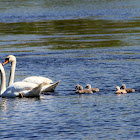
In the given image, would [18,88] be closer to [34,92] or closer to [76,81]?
[34,92]

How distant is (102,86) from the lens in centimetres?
2228

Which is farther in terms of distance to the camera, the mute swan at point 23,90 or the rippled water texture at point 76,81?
the mute swan at point 23,90

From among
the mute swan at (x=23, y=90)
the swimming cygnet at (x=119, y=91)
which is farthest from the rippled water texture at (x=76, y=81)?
the mute swan at (x=23, y=90)

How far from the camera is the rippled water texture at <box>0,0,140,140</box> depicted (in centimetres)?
1561

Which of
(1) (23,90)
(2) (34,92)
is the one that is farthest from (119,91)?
(1) (23,90)

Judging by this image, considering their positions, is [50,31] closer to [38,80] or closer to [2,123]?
[38,80]

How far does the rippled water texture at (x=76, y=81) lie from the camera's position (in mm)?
15609

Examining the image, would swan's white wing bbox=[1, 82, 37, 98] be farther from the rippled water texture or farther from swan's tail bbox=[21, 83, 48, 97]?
the rippled water texture

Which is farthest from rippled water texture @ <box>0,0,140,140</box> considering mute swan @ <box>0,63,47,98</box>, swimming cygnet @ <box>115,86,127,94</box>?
mute swan @ <box>0,63,47,98</box>

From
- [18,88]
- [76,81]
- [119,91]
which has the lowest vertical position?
[119,91]

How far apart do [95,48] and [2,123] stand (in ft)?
71.0

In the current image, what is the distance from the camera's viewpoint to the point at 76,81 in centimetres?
2389

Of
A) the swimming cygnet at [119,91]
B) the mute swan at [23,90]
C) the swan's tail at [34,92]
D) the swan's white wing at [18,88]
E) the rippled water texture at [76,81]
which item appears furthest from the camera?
the swan's white wing at [18,88]

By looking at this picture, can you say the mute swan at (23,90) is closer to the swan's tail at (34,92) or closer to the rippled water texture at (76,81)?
the swan's tail at (34,92)
